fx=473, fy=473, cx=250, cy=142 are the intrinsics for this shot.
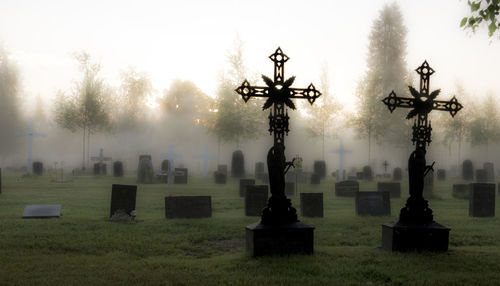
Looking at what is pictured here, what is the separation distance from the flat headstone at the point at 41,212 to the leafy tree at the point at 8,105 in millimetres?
49726

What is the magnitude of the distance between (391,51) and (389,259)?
47500 millimetres

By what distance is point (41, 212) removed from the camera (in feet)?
46.3

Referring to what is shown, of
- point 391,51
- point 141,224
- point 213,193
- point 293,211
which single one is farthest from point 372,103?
point 293,211

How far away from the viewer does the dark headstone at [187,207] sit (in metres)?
14.3

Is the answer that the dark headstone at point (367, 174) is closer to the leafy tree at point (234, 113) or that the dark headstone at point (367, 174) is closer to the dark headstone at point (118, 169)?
the leafy tree at point (234, 113)

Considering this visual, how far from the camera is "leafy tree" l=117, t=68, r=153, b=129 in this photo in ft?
204

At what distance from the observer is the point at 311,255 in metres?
8.55

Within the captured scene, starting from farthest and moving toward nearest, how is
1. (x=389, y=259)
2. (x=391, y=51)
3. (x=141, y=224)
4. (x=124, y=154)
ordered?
(x=124, y=154) < (x=391, y=51) < (x=141, y=224) < (x=389, y=259)

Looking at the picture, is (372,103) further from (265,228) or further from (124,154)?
(265,228)

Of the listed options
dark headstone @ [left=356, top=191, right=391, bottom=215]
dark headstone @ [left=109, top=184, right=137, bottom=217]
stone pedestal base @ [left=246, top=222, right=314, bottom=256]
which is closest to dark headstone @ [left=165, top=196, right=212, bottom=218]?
dark headstone @ [left=109, top=184, right=137, bottom=217]

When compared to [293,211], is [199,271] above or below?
below

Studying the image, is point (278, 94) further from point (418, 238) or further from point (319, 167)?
point (319, 167)

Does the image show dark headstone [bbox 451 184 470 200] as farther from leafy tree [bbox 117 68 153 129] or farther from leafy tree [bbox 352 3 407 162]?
leafy tree [bbox 117 68 153 129]

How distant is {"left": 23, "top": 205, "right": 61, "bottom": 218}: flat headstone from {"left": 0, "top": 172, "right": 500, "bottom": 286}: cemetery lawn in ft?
1.02
